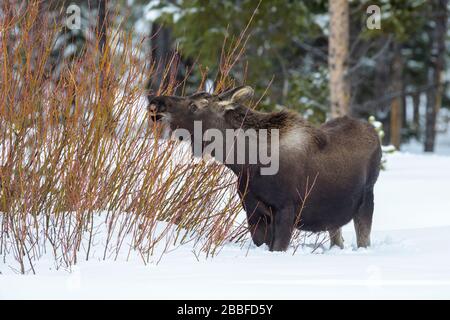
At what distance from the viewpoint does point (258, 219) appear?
234 inches

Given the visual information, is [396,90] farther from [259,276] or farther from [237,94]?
[259,276]

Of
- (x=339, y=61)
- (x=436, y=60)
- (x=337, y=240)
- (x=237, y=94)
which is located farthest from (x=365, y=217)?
(x=436, y=60)

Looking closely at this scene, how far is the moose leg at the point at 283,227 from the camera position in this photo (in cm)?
575

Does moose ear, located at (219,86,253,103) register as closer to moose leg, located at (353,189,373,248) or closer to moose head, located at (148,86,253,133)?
moose head, located at (148,86,253,133)

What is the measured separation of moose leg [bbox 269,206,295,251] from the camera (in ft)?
18.9

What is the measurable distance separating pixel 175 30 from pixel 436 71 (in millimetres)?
10835

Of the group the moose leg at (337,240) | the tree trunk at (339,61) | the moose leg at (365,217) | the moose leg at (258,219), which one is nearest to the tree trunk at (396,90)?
the tree trunk at (339,61)

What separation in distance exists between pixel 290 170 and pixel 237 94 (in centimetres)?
64

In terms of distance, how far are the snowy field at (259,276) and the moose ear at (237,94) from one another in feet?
3.45

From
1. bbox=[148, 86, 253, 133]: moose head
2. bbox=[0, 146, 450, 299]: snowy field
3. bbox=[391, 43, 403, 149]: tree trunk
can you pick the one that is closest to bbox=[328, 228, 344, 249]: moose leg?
bbox=[0, 146, 450, 299]: snowy field

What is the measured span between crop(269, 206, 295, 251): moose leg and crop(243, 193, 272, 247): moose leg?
13 cm

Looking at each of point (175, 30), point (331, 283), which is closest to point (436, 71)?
point (175, 30)

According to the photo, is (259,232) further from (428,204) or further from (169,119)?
(428,204)
